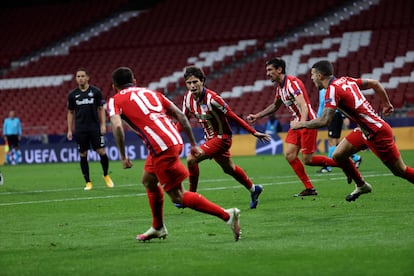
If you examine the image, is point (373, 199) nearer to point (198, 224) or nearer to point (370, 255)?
point (198, 224)

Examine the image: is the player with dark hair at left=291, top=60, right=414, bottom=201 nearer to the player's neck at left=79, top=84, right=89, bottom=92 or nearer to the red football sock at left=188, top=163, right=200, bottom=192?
the red football sock at left=188, top=163, right=200, bottom=192

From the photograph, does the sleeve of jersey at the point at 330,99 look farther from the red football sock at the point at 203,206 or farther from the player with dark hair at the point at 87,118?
the player with dark hair at the point at 87,118

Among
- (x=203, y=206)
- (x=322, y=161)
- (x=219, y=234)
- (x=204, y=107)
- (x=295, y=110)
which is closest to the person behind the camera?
(x=203, y=206)

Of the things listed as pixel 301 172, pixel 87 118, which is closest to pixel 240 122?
pixel 301 172

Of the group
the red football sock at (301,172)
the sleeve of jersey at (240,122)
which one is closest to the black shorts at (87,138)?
the red football sock at (301,172)

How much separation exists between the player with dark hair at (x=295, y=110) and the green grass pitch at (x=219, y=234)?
0.54m

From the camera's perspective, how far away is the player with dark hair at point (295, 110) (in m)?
12.5

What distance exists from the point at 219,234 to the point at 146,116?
1.54 metres

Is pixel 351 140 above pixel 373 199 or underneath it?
above

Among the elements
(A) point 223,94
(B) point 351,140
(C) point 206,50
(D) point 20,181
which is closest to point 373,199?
(B) point 351,140

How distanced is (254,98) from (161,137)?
26348 mm

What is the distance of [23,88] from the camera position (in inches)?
1646

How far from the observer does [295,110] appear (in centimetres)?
1271

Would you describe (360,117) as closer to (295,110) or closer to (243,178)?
(243,178)
